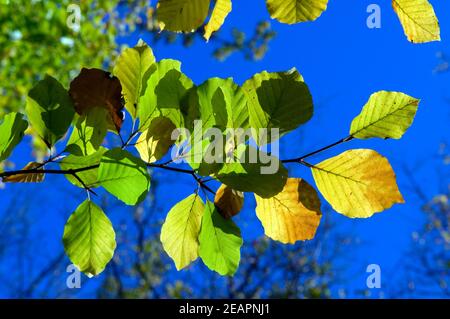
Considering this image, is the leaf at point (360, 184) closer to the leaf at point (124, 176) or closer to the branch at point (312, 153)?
the branch at point (312, 153)

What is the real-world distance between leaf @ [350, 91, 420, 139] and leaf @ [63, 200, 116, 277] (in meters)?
0.20

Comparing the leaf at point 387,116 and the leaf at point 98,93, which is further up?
the leaf at point 98,93

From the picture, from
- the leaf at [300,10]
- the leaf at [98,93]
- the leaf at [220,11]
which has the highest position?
the leaf at [220,11]

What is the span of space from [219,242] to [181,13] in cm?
18

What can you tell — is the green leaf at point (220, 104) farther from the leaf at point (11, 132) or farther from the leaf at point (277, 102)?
the leaf at point (11, 132)

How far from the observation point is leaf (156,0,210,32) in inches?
14.4

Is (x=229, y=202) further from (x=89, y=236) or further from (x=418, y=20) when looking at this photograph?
(x=418, y=20)

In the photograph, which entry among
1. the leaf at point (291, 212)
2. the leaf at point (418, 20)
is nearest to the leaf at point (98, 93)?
the leaf at point (291, 212)

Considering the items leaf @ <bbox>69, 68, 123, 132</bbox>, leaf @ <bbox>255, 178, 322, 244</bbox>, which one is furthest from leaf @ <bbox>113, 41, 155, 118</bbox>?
leaf @ <bbox>255, 178, 322, 244</bbox>

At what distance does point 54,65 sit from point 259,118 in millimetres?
3334

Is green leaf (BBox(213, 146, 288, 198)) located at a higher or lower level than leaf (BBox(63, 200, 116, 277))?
higher

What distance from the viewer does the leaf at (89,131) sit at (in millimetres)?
343

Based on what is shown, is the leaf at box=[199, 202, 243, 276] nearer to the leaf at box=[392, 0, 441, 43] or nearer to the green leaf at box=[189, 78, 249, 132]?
the green leaf at box=[189, 78, 249, 132]

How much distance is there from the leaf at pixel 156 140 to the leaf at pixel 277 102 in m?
0.06
